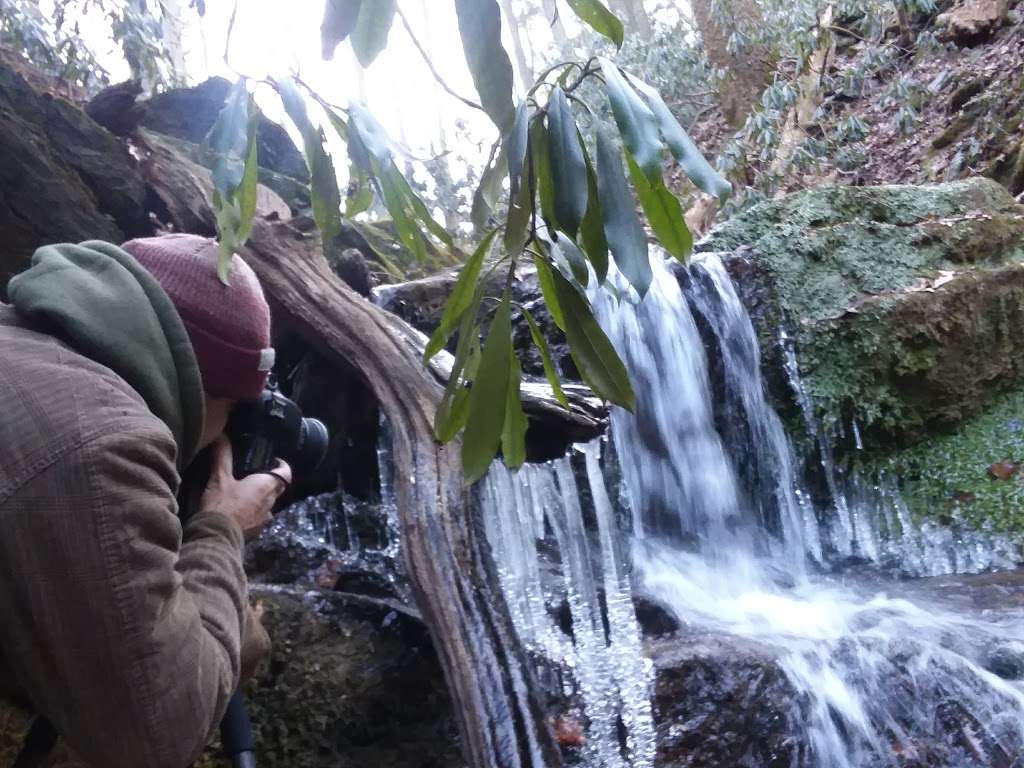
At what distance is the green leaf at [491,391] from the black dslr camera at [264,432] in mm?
392

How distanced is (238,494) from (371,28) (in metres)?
0.89

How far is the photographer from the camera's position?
1.02m

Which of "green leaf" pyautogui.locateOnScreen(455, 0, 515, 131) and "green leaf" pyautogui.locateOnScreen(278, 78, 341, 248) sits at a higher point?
"green leaf" pyautogui.locateOnScreen(278, 78, 341, 248)

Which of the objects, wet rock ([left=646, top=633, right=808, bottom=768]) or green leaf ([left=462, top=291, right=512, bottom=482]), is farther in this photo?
wet rock ([left=646, top=633, right=808, bottom=768])

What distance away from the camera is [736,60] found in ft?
30.0

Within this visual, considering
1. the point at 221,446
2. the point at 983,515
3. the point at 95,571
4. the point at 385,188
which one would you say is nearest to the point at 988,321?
the point at 983,515

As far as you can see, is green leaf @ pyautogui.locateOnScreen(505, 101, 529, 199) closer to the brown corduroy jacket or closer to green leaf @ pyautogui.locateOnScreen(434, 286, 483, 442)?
green leaf @ pyautogui.locateOnScreen(434, 286, 483, 442)

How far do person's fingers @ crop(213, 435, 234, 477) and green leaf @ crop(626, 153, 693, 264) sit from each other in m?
0.87

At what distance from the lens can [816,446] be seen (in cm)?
488

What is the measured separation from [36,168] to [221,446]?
2331mm

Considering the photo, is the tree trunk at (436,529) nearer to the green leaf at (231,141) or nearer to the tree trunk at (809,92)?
the green leaf at (231,141)

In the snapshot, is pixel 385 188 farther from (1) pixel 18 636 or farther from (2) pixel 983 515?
(2) pixel 983 515

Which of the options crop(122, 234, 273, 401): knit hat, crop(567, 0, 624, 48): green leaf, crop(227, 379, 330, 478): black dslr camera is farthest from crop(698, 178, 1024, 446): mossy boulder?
crop(122, 234, 273, 401): knit hat

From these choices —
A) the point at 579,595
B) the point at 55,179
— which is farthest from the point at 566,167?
the point at 55,179
